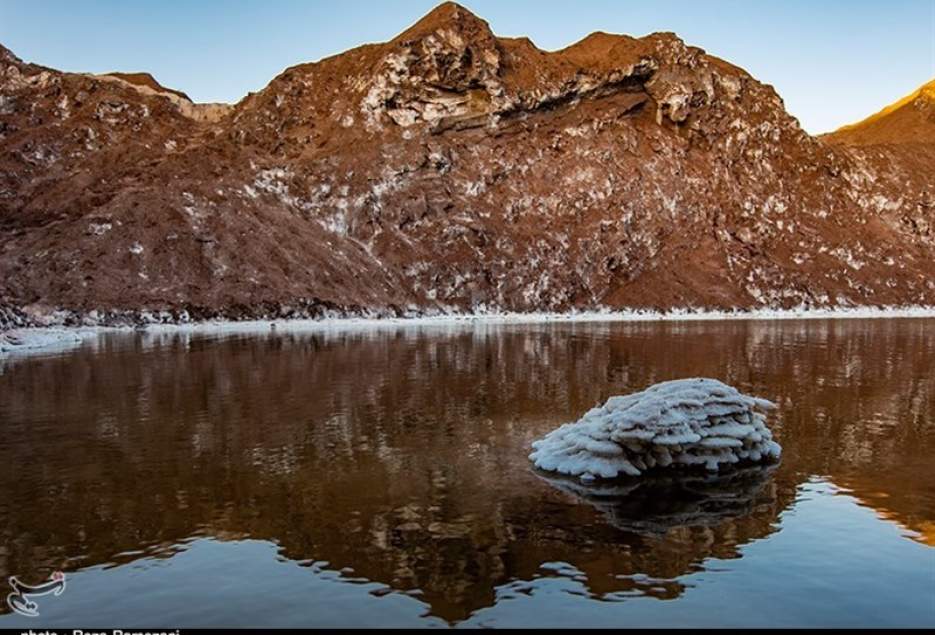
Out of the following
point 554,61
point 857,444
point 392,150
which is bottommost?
point 857,444

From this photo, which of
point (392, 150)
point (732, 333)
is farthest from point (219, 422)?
point (392, 150)

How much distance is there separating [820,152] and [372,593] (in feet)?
508

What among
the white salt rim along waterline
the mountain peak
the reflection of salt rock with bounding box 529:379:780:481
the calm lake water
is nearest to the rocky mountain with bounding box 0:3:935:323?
the mountain peak

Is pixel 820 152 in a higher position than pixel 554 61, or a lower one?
lower

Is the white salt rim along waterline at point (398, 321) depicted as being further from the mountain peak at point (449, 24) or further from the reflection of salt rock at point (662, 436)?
the mountain peak at point (449, 24)

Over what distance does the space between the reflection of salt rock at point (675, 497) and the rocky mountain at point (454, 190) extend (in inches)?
2934

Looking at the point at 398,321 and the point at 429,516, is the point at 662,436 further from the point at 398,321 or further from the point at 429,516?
the point at 398,321

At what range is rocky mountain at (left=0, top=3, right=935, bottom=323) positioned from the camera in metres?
93.4

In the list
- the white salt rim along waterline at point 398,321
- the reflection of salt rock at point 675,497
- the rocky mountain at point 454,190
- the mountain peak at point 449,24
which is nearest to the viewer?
the reflection of salt rock at point 675,497

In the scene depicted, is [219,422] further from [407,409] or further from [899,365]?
[899,365]

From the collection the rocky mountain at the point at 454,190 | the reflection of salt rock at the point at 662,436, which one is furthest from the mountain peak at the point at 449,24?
the reflection of salt rock at the point at 662,436

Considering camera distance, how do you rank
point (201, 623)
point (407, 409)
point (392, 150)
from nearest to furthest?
1. point (201, 623)
2. point (407, 409)
3. point (392, 150)

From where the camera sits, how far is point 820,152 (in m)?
146

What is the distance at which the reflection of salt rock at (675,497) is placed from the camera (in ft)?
46.3
